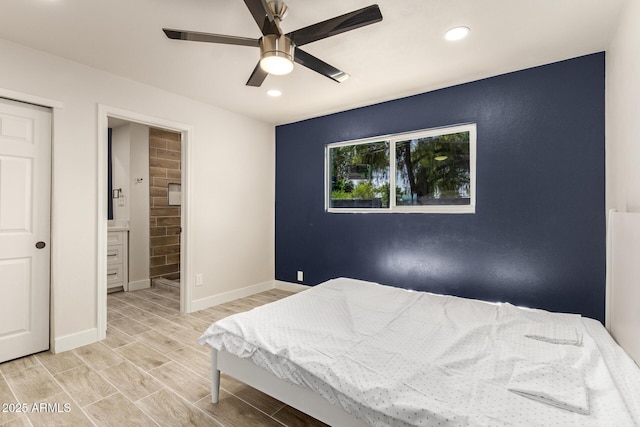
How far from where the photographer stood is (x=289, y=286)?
4371 mm

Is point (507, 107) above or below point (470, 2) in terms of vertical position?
below

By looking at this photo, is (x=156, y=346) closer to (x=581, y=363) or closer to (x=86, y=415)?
(x=86, y=415)

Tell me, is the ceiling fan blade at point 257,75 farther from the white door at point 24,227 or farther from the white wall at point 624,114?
the white wall at point 624,114

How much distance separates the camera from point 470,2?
6.04 ft

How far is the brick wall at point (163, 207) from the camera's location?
4.65 meters

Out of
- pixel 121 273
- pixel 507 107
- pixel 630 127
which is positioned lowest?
pixel 121 273

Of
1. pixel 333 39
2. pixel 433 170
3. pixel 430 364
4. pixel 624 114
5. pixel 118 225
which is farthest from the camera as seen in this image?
pixel 118 225

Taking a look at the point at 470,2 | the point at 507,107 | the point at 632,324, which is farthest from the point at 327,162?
the point at 632,324

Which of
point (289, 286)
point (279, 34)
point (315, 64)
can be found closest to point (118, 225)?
point (289, 286)

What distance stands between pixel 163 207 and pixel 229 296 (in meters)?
1.99

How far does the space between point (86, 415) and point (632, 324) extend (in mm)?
3054

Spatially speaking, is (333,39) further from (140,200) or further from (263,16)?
(140,200)

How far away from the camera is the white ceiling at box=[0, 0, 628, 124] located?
1.88 metres

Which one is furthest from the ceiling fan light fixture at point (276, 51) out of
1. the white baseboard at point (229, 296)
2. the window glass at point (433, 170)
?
the white baseboard at point (229, 296)
